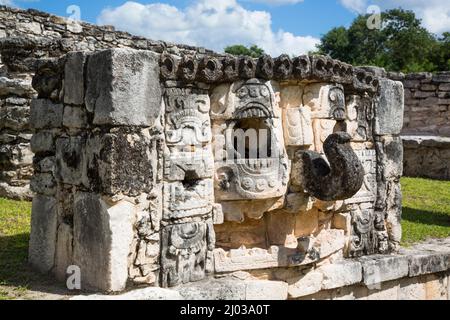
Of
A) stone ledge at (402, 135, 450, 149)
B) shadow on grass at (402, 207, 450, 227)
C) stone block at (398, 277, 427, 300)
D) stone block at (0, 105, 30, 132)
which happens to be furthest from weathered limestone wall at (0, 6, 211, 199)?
stone ledge at (402, 135, 450, 149)

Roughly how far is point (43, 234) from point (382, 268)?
3.15 metres

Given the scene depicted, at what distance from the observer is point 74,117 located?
12.7 ft

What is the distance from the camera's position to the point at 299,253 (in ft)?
14.5

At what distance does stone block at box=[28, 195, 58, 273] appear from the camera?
162 inches

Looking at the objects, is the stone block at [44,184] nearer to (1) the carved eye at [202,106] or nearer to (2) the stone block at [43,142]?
(2) the stone block at [43,142]

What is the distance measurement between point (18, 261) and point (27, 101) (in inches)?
129

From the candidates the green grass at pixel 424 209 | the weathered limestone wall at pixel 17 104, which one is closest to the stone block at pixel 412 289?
the green grass at pixel 424 209

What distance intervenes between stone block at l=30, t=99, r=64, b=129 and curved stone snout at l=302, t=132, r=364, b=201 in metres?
2.01

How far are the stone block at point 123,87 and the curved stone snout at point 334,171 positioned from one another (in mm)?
1377

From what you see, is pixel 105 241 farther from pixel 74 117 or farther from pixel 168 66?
pixel 168 66

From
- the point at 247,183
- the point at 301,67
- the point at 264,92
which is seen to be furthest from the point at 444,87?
the point at 247,183

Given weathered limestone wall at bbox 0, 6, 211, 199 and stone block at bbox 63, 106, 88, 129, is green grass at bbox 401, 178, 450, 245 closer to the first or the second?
stone block at bbox 63, 106, 88, 129
